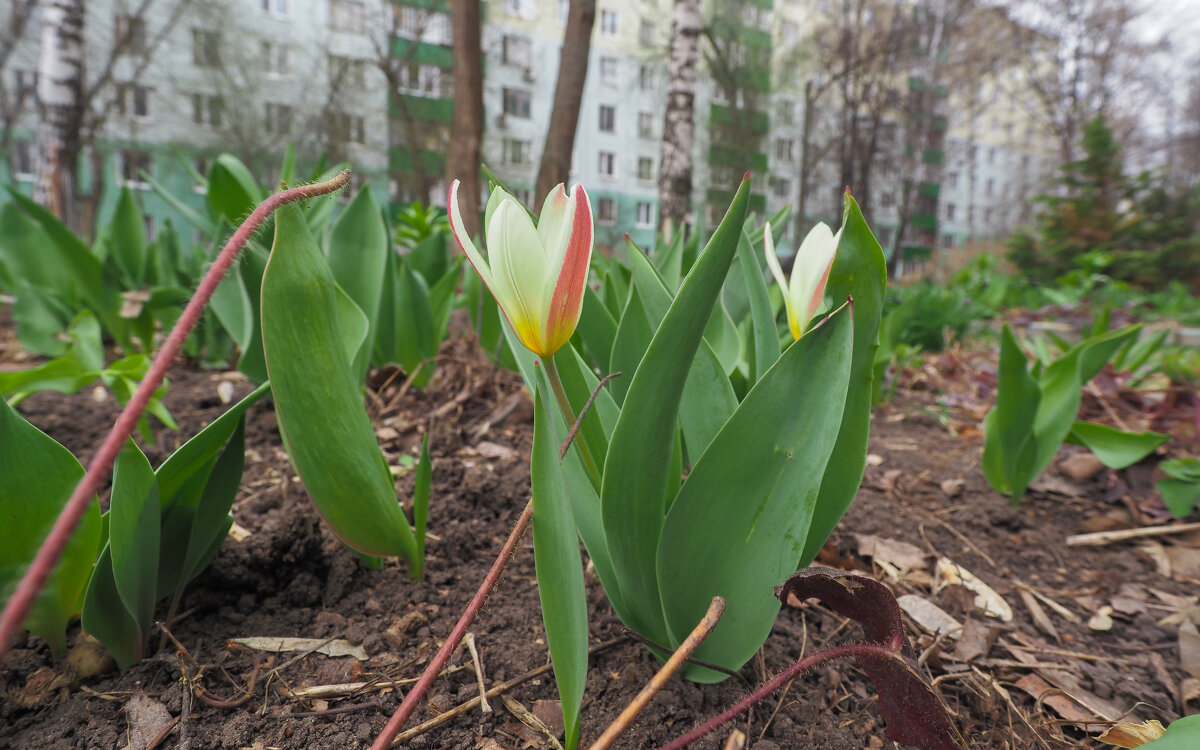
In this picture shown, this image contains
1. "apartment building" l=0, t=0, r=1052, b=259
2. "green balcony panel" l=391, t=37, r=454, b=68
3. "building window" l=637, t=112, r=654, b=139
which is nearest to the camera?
"apartment building" l=0, t=0, r=1052, b=259

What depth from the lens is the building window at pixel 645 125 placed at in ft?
102

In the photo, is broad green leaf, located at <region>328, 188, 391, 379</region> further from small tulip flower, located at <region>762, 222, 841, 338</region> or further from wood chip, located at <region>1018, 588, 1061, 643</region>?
wood chip, located at <region>1018, 588, 1061, 643</region>

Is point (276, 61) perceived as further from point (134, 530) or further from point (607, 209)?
point (134, 530)

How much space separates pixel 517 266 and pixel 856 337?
390 millimetres

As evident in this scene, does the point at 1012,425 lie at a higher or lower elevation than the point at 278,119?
lower

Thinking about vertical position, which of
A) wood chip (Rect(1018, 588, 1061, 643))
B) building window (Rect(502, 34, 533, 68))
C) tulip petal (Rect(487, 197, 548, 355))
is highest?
building window (Rect(502, 34, 533, 68))

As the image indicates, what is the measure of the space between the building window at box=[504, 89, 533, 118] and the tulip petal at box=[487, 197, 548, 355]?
3010cm

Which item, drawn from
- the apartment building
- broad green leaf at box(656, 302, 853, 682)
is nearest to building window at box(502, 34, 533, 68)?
the apartment building

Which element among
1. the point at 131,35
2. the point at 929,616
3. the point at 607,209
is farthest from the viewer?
the point at 607,209

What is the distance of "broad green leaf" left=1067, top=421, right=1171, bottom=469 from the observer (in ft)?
4.70

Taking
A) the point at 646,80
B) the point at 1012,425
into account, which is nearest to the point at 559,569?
the point at 1012,425

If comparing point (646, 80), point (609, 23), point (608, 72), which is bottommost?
point (646, 80)

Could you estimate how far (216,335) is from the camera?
2275 millimetres

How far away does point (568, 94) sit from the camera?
5074 mm
